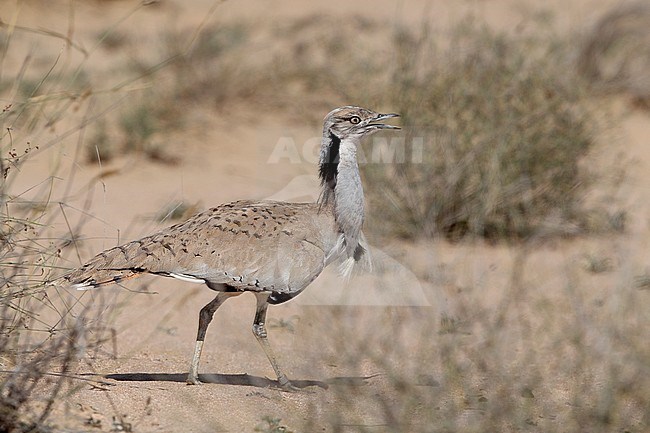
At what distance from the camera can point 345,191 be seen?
183 inches

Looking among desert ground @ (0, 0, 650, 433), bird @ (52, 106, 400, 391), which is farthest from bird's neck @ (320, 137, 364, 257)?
desert ground @ (0, 0, 650, 433)

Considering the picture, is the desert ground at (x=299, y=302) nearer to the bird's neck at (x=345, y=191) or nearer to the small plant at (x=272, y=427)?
the small plant at (x=272, y=427)

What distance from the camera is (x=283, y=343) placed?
17.7ft

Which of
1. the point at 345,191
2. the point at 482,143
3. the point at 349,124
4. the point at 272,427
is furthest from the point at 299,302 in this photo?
the point at 272,427

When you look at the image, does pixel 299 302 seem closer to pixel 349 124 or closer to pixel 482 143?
pixel 349 124

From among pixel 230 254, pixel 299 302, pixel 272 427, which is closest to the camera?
pixel 272 427

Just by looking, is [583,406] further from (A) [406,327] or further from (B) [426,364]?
(A) [406,327]

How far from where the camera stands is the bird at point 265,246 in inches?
169

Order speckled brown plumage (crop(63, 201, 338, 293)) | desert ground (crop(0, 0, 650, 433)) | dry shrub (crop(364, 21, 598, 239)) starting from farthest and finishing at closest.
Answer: dry shrub (crop(364, 21, 598, 239))
speckled brown plumage (crop(63, 201, 338, 293))
desert ground (crop(0, 0, 650, 433))

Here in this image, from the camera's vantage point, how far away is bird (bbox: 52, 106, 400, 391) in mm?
4281

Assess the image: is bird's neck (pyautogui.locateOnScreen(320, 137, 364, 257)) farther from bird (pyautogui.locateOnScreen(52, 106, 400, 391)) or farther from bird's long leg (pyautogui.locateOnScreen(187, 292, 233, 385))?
bird's long leg (pyautogui.locateOnScreen(187, 292, 233, 385))

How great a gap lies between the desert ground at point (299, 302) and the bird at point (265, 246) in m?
0.15

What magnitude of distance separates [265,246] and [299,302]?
1611 mm


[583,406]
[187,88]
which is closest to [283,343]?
[583,406]
